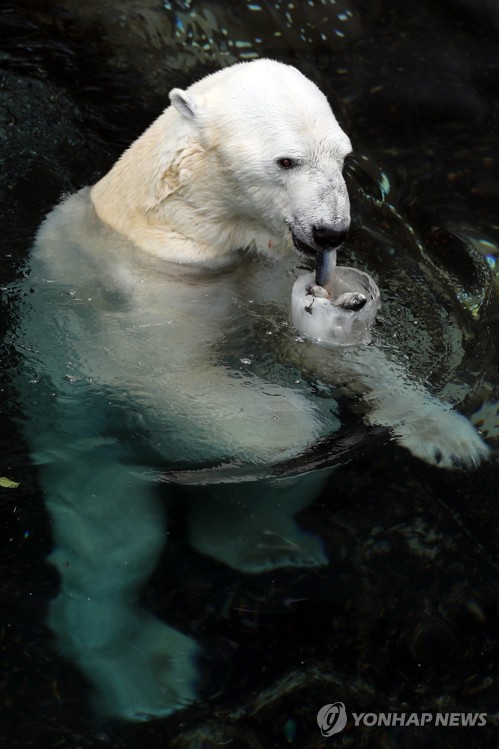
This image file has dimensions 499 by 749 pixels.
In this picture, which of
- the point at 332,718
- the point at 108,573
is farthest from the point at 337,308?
the point at 332,718

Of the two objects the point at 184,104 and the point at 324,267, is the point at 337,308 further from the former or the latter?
the point at 184,104

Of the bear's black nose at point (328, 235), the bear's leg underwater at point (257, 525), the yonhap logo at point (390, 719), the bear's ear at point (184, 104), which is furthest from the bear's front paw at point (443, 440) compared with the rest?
the bear's ear at point (184, 104)

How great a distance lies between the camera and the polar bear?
3287mm

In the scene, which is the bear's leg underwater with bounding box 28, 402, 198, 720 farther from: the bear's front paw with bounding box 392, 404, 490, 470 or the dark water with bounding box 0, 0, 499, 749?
the bear's front paw with bounding box 392, 404, 490, 470

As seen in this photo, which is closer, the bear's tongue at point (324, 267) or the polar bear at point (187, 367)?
the polar bear at point (187, 367)

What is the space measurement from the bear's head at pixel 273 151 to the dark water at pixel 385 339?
0.70m

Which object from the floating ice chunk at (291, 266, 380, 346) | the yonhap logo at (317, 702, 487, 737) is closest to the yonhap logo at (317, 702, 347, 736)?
the yonhap logo at (317, 702, 487, 737)

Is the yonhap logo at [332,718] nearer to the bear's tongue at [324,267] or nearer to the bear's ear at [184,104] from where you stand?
the bear's tongue at [324,267]

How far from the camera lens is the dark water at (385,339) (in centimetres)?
293

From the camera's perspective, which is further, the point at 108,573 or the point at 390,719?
the point at 108,573

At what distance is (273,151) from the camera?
141 inches

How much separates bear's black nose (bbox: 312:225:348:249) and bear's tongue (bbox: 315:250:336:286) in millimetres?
61

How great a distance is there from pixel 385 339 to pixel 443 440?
55 centimetres

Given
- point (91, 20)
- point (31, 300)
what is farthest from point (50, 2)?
point (31, 300)
